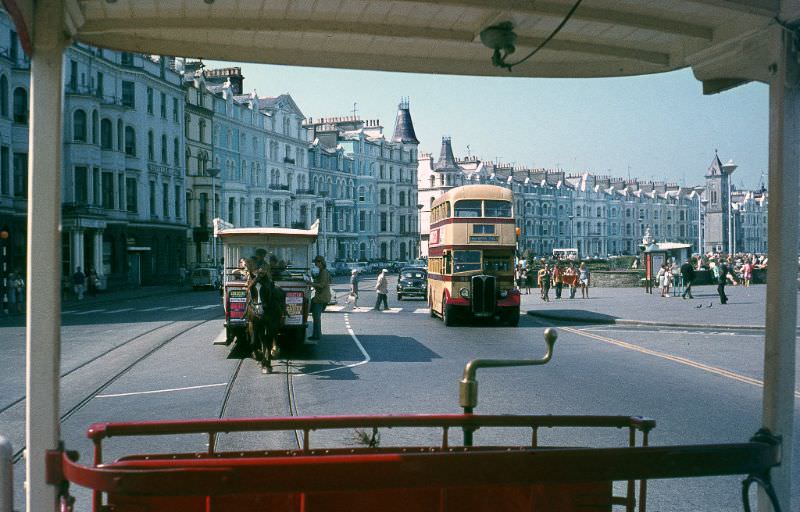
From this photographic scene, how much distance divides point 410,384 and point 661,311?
2011 cm

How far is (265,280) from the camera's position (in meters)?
14.4

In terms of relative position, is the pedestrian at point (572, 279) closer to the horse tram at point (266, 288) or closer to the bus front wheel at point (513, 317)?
the bus front wheel at point (513, 317)

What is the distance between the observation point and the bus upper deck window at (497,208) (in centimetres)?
2525

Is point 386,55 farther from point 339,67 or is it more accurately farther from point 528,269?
point 528,269

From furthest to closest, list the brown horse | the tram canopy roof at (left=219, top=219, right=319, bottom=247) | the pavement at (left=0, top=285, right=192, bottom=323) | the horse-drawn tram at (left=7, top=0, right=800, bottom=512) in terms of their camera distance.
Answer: the pavement at (left=0, top=285, right=192, bottom=323) → the tram canopy roof at (left=219, top=219, right=319, bottom=247) → the brown horse → the horse-drawn tram at (left=7, top=0, right=800, bottom=512)

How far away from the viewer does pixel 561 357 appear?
1627 centimetres

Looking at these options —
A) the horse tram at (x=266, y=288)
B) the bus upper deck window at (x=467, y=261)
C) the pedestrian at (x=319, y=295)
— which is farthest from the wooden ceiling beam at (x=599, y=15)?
the bus upper deck window at (x=467, y=261)

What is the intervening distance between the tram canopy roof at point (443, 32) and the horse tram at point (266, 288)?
33.5ft

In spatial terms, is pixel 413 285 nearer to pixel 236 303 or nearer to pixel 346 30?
pixel 236 303

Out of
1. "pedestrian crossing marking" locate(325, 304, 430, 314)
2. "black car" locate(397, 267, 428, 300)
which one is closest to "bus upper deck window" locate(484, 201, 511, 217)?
"pedestrian crossing marking" locate(325, 304, 430, 314)

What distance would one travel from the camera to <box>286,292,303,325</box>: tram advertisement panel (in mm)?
16297

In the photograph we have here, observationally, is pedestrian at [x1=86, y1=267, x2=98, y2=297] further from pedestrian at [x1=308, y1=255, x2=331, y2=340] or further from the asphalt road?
pedestrian at [x1=308, y1=255, x2=331, y2=340]

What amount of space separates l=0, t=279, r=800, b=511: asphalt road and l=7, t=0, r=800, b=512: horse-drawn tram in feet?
10.7

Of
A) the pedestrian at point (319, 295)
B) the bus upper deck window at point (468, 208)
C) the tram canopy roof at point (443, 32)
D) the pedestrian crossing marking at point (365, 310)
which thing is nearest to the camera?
the tram canopy roof at point (443, 32)
